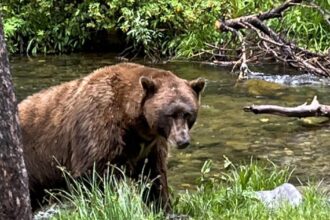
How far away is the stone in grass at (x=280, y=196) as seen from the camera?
6050 millimetres

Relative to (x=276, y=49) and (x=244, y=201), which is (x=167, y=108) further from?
(x=276, y=49)

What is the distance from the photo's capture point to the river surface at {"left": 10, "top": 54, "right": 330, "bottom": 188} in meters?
8.76

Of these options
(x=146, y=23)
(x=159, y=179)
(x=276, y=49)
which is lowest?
(x=159, y=179)

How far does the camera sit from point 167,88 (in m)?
6.25

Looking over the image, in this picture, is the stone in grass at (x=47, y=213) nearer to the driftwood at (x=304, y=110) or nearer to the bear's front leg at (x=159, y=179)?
the bear's front leg at (x=159, y=179)

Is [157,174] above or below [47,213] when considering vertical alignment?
above

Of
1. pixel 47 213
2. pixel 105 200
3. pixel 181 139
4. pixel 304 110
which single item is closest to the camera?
pixel 105 200

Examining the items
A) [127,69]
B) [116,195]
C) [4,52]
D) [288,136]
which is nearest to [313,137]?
[288,136]

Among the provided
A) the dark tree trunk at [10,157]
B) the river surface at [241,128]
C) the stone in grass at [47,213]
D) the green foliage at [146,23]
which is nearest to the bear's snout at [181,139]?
the stone in grass at [47,213]

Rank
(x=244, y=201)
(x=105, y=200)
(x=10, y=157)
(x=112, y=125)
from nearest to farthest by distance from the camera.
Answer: (x=10, y=157), (x=105, y=200), (x=112, y=125), (x=244, y=201)

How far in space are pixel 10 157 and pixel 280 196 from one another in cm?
262

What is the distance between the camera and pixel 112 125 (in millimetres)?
6082

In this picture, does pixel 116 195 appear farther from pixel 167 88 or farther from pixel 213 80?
pixel 213 80

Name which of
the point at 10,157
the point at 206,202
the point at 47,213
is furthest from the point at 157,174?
the point at 10,157
